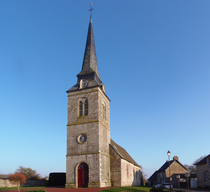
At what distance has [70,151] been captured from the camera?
87.6ft

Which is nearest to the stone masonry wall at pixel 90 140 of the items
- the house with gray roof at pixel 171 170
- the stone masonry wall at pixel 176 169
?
the house with gray roof at pixel 171 170

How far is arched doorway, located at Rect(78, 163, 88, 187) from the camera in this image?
25.2 m

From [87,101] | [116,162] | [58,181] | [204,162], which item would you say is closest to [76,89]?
[87,101]

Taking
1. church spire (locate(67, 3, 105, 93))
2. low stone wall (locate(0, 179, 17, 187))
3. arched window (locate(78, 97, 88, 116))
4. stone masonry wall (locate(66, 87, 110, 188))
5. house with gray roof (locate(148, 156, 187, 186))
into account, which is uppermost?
church spire (locate(67, 3, 105, 93))

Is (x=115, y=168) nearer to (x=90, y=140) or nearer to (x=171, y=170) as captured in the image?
(x=90, y=140)

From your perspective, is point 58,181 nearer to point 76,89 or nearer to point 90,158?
point 90,158

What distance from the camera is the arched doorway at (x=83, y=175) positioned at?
25.2 meters

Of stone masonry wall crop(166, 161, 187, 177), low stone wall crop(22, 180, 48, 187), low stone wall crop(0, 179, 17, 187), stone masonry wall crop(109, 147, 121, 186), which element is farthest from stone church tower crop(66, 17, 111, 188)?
stone masonry wall crop(166, 161, 187, 177)

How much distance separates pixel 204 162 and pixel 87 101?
2221 centimetres

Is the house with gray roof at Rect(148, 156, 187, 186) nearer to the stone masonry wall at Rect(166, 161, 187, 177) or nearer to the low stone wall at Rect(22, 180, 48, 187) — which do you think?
the stone masonry wall at Rect(166, 161, 187, 177)

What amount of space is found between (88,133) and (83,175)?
5123mm

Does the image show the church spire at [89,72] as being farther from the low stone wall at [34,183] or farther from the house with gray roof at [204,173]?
the house with gray roof at [204,173]

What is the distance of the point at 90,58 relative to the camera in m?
32.2

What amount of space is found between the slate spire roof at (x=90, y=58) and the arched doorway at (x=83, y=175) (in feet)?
42.7
